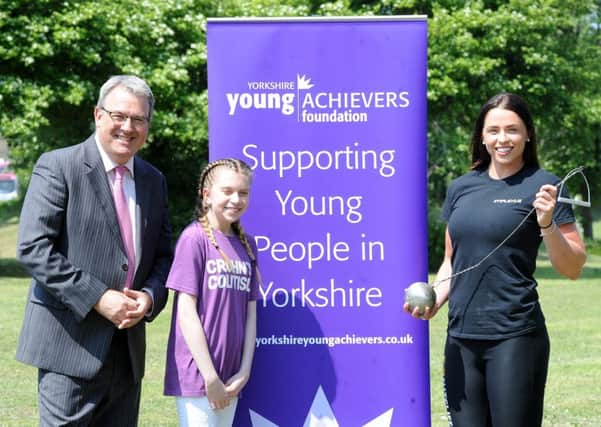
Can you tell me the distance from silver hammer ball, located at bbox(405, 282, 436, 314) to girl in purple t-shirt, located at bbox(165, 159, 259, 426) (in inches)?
27.0

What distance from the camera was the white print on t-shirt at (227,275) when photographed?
4152 millimetres

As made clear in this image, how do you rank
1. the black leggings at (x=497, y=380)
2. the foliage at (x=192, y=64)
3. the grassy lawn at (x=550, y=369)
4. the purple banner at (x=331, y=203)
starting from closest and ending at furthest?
the black leggings at (x=497, y=380)
the purple banner at (x=331, y=203)
the grassy lawn at (x=550, y=369)
the foliage at (x=192, y=64)

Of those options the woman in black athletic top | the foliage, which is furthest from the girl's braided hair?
the foliage

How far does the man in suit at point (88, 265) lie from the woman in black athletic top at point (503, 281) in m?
1.29

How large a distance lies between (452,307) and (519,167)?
656 mm

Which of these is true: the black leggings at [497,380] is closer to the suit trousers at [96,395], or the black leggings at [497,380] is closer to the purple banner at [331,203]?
the purple banner at [331,203]

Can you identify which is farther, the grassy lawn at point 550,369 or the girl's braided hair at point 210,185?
the grassy lawn at point 550,369

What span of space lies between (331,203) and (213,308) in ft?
3.32

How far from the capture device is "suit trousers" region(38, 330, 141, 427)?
3928 mm

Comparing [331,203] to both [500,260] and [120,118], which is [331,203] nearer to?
[500,260]

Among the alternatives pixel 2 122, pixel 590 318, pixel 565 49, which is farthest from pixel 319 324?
pixel 565 49

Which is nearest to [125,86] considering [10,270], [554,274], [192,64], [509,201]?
[509,201]

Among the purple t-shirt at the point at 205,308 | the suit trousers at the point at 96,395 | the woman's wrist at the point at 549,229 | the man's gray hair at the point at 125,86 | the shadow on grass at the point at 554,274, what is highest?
the man's gray hair at the point at 125,86

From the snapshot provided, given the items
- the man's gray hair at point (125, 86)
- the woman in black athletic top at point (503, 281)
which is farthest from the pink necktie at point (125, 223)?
the woman in black athletic top at point (503, 281)
